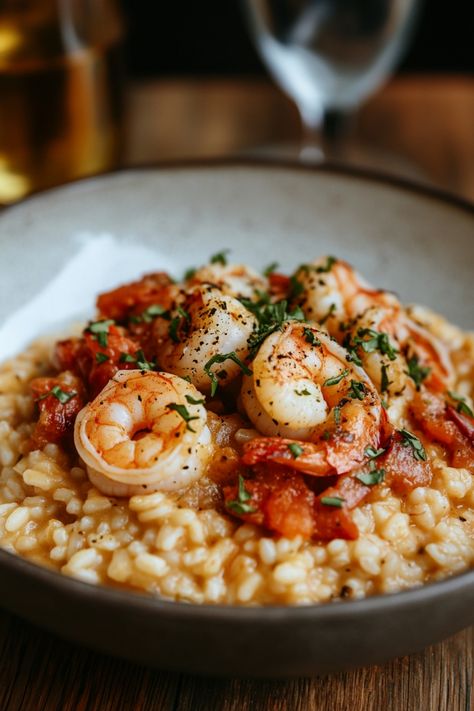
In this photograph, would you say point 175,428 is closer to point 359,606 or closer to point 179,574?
point 179,574

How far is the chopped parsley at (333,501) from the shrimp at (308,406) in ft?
0.26

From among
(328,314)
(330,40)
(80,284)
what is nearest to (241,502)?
(328,314)

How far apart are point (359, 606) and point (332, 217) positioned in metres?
2.70

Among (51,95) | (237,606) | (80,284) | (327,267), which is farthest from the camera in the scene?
(51,95)

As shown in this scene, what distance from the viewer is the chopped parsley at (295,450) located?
2627mm

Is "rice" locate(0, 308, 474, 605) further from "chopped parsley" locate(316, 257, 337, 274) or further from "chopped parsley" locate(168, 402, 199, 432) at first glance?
"chopped parsley" locate(316, 257, 337, 274)

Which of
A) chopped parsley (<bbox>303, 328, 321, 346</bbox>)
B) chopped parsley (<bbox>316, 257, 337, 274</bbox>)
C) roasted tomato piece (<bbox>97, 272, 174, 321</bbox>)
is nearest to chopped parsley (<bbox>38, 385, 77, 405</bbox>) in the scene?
roasted tomato piece (<bbox>97, 272, 174, 321</bbox>)

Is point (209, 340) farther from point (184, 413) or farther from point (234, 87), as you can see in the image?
point (234, 87)

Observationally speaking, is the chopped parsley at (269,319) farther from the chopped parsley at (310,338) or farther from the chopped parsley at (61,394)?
the chopped parsley at (61,394)

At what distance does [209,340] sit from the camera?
2.96 metres

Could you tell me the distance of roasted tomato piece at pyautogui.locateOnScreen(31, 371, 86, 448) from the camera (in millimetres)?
3023

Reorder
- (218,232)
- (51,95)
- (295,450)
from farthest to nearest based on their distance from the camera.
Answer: (51,95) < (218,232) < (295,450)

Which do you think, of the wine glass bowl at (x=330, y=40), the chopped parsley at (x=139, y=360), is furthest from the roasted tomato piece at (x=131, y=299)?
the wine glass bowl at (x=330, y=40)

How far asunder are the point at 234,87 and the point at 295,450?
5.23 meters
